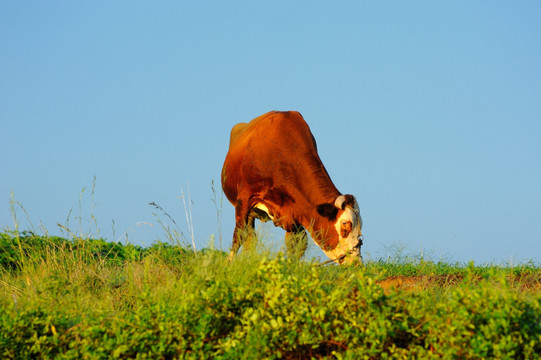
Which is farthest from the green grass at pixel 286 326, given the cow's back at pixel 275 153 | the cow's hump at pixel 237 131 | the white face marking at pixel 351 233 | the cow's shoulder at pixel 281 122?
the cow's hump at pixel 237 131

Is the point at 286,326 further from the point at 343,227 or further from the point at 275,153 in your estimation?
the point at 275,153

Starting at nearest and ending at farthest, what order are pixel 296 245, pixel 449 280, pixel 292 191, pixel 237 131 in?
pixel 296 245 → pixel 449 280 → pixel 292 191 → pixel 237 131

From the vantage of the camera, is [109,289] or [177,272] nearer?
[109,289]

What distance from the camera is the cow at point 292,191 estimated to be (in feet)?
30.7

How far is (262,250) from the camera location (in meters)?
6.01

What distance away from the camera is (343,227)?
9.25 m

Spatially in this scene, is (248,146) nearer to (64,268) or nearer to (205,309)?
(64,268)

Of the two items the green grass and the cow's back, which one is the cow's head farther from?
the green grass

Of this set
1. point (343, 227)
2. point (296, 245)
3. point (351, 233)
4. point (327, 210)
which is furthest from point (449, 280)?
point (296, 245)

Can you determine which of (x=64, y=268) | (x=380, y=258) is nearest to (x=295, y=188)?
(x=380, y=258)

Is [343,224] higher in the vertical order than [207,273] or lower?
higher

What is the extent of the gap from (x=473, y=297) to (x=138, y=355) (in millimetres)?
2449

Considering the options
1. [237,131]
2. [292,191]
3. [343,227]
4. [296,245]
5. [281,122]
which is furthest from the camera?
[237,131]

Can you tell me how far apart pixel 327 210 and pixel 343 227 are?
15.2 inches
